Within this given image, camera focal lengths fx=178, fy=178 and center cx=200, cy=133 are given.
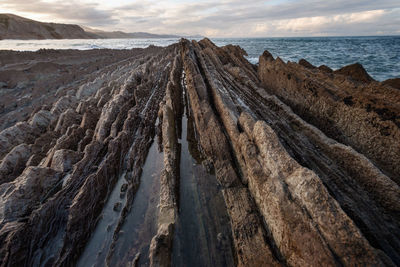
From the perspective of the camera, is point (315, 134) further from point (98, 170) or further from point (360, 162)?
point (98, 170)

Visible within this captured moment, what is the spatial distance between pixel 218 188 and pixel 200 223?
30.9 inches

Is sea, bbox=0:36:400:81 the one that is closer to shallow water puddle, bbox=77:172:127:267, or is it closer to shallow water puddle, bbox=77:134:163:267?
shallow water puddle, bbox=77:134:163:267

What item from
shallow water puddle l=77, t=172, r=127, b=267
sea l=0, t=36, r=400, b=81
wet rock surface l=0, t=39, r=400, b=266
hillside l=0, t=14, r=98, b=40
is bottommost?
→ shallow water puddle l=77, t=172, r=127, b=267

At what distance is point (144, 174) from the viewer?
12.8 feet

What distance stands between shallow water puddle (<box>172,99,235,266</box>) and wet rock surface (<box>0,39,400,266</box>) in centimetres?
2

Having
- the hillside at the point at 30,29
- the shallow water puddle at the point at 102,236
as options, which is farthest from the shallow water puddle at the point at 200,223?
the hillside at the point at 30,29

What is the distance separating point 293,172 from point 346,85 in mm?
4235

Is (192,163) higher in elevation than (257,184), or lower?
lower

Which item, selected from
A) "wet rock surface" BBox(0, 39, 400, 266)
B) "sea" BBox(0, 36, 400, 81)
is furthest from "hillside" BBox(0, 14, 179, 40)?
"wet rock surface" BBox(0, 39, 400, 266)

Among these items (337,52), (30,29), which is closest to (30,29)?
(30,29)

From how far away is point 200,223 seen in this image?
2.85 meters

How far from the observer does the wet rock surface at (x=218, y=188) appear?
215 centimetres

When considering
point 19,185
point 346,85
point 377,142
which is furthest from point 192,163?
point 346,85

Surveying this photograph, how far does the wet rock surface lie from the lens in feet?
7.05
